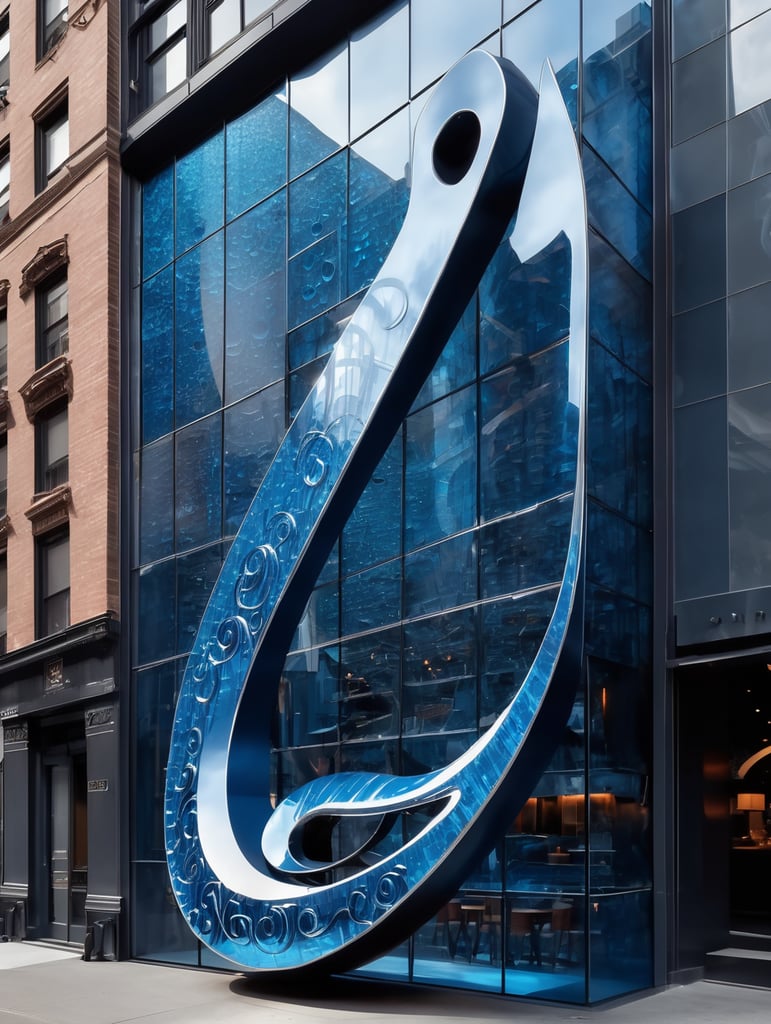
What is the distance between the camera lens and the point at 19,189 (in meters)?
27.7

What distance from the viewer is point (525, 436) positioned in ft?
50.7

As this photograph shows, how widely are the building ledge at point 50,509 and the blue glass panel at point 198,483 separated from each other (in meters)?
3.49

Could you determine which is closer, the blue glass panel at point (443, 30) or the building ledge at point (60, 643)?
the blue glass panel at point (443, 30)

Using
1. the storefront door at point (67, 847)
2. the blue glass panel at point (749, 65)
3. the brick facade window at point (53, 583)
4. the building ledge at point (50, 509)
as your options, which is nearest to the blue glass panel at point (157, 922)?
the storefront door at point (67, 847)

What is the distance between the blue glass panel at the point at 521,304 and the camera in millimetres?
15266

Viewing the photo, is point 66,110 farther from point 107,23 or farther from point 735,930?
point 735,930

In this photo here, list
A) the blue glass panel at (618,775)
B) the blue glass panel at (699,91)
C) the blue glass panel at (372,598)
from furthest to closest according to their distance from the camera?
the blue glass panel at (372,598), the blue glass panel at (699,91), the blue glass panel at (618,775)

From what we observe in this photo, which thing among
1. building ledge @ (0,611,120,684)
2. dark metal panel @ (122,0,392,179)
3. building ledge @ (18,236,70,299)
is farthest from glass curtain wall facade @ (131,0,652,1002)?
building ledge @ (18,236,70,299)

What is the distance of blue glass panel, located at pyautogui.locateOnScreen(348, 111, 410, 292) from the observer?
1784cm

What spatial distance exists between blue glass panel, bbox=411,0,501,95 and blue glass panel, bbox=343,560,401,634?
683 centimetres

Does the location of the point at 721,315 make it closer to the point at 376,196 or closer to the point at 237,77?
the point at 376,196

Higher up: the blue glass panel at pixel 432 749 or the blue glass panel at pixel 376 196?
the blue glass panel at pixel 376 196

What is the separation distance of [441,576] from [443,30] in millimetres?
7656

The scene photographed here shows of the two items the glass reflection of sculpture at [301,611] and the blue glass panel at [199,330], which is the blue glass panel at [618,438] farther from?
the blue glass panel at [199,330]
